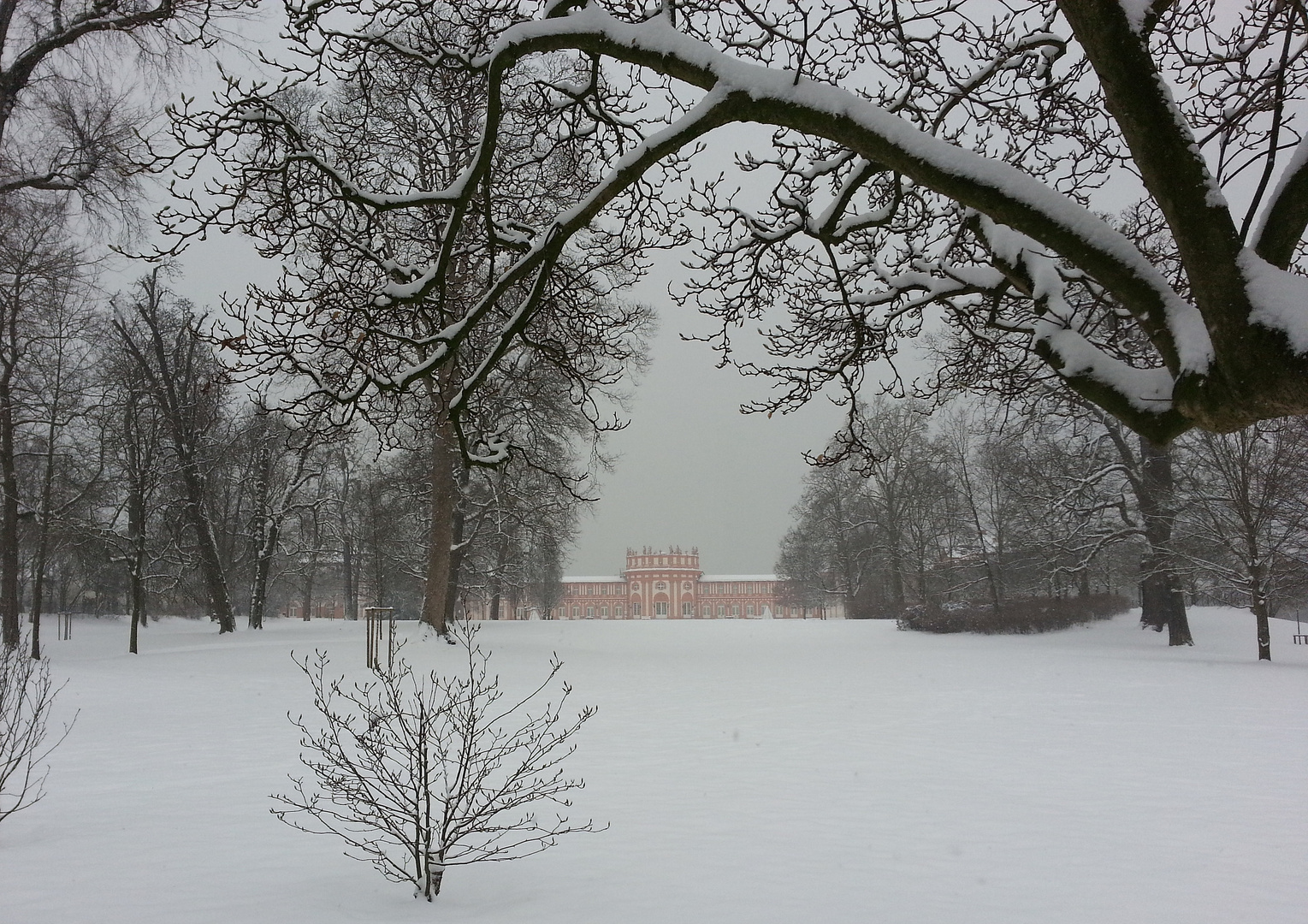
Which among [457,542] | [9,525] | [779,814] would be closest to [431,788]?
[779,814]

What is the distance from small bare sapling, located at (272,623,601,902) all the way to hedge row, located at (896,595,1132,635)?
63.1ft

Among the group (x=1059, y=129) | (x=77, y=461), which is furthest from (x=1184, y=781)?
(x=77, y=461)

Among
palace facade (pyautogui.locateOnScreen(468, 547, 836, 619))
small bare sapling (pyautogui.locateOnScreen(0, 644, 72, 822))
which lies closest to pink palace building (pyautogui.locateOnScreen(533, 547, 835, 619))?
palace facade (pyautogui.locateOnScreen(468, 547, 836, 619))

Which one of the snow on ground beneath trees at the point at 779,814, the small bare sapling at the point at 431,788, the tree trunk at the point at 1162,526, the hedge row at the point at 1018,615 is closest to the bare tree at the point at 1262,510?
the tree trunk at the point at 1162,526

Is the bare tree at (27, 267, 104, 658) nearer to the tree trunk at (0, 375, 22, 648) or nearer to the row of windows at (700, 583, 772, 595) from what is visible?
the tree trunk at (0, 375, 22, 648)

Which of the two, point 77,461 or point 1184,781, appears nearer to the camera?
point 1184,781

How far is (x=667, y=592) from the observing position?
A: 120 m

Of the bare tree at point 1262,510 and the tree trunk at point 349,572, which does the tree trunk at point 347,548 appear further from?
the bare tree at point 1262,510

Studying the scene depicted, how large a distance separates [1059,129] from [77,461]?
2378 cm

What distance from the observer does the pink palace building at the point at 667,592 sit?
4724 inches

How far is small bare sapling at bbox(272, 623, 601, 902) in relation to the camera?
426 cm

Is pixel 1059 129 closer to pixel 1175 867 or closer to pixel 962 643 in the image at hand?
pixel 1175 867

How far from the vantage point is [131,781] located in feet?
23.3

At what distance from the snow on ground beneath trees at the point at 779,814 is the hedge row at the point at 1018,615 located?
11187 millimetres
